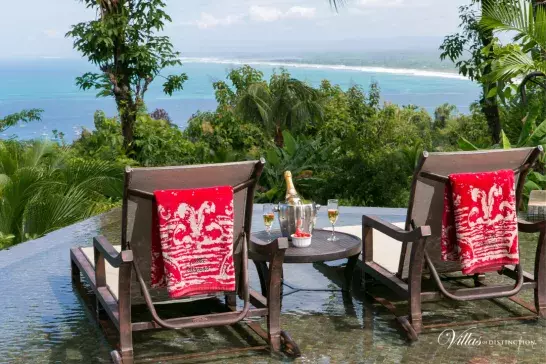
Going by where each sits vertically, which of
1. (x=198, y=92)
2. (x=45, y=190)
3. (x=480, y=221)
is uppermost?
(x=480, y=221)

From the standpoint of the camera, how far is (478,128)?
14.9 metres

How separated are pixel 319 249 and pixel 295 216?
0.24 metres

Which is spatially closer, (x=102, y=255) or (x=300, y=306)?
(x=102, y=255)

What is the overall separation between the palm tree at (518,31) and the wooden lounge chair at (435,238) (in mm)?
3191

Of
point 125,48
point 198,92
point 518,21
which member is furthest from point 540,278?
point 198,92

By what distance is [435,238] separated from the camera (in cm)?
367

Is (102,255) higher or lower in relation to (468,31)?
lower

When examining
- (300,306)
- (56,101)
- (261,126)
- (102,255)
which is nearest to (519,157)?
(300,306)

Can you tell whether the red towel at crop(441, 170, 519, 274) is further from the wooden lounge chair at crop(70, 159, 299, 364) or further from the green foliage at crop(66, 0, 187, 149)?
the green foliage at crop(66, 0, 187, 149)

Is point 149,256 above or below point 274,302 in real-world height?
above

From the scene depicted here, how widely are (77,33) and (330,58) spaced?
68.1m

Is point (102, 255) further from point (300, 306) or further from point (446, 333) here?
point (446, 333)

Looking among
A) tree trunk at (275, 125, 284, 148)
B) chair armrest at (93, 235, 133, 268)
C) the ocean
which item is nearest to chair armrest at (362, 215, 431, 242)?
chair armrest at (93, 235, 133, 268)

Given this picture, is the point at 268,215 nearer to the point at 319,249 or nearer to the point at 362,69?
the point at 319,249
